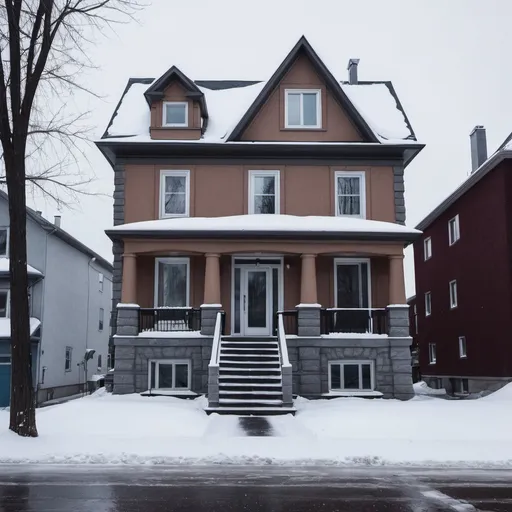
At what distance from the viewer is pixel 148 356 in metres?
19.4

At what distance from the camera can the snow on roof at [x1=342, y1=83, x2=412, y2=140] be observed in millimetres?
21859

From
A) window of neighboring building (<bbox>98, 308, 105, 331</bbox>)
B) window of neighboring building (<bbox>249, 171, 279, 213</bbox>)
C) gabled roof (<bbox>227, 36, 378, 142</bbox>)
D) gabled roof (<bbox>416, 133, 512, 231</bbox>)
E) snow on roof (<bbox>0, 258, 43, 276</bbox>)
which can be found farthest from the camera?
window of neighboring building (<bbox>98, 308, 105, 331</bbox>)

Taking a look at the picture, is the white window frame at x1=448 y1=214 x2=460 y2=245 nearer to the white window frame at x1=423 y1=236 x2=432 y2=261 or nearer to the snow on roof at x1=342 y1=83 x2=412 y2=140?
the white window frame at x1=423 y1=236 x2=432 y2=261

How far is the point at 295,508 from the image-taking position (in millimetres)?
7465

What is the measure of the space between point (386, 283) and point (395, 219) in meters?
2.11

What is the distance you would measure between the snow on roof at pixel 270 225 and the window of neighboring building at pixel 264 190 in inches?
36.6

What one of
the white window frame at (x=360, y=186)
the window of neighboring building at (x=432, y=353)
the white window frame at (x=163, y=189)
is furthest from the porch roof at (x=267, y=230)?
A: the window of neighboring building at (x=432, y=353)

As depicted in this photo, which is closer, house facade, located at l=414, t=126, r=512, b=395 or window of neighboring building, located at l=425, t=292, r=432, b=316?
house facade, located at l=414, t=126, r=512, b=395

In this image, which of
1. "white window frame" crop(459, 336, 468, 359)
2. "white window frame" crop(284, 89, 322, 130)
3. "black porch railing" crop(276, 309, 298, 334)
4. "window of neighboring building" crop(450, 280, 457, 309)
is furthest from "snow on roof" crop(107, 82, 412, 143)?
"white window frame" crop(459, 336, 468, 359)

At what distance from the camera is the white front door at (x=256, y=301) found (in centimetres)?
2095

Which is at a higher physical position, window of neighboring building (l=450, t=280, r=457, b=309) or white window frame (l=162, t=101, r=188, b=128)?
white window frame (l=162, t=101, r=188, b=128)

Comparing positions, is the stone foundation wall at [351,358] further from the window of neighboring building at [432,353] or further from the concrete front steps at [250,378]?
the window of neighboring building at [432,353]

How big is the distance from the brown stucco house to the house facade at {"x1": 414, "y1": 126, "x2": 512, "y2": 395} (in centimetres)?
378

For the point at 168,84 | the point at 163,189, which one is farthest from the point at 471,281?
the point at 168,84
